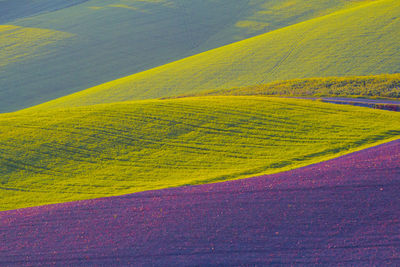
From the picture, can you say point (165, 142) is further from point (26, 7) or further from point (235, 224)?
point (26, 7)

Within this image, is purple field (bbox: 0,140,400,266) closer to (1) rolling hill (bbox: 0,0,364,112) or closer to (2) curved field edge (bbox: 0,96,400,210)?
(2) curved field edge (bbox: 0,96,400,210)

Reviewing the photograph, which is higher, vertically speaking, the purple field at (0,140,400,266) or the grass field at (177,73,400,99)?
the purple field at (0,140,400,266)

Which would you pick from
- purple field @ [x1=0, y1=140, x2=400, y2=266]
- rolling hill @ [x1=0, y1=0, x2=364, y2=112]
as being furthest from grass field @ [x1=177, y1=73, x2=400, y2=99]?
rolling hill @ [x1=0, y1=0, x2=364, y2=112]

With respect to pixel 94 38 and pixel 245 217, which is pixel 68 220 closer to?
pixel 245 217

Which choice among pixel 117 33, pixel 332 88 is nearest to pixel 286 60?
pixel 332 88

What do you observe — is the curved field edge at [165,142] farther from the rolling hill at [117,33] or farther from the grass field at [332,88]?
the rolling hill at [117,33]
